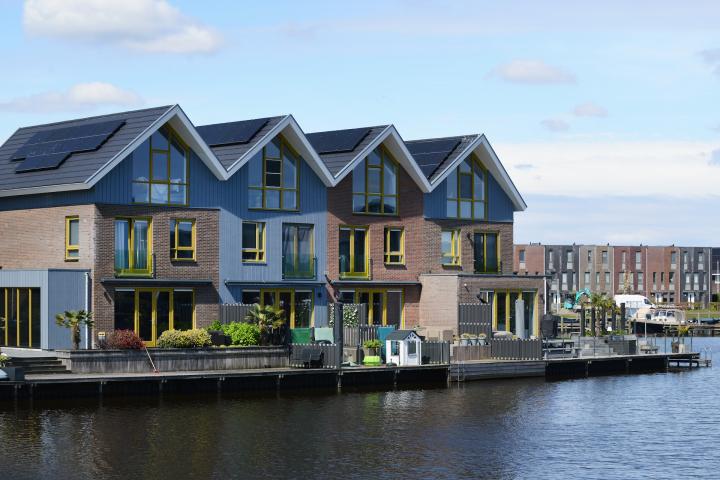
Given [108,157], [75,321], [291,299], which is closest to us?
[75,321]

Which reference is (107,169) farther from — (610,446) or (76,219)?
(610,446)

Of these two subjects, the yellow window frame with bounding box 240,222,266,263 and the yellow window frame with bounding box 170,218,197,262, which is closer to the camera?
the yellow window frame with bounding box 170,218,197,262

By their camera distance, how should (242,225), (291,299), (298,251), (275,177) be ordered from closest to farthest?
(242,225), (275,177), (291,299), (298,251)

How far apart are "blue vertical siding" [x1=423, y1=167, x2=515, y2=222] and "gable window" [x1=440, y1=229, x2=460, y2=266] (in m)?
1.06

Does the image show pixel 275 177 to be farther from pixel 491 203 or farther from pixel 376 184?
pixel 491 203

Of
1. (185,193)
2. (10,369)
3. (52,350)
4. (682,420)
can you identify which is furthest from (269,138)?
(682,420)

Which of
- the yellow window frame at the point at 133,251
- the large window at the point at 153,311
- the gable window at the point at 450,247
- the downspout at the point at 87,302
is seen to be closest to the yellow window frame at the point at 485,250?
the gable window at the point at 450,247

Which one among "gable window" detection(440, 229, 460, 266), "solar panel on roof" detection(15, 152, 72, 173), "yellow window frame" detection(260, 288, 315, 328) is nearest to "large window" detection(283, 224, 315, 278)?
"yellow window frame" detection(260, 288, 315, 328)

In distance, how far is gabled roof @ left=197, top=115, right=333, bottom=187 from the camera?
58.0m

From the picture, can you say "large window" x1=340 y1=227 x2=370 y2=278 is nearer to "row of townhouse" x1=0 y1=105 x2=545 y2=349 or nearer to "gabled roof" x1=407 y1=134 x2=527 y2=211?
"row of townhouse" x1=0 y1=105 x2=545 y2=349

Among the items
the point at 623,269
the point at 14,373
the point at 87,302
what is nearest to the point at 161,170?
the point at 87,302

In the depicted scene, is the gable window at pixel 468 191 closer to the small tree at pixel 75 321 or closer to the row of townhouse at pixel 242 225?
the row of townhouse at pixel 242 225

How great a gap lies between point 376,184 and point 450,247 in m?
5.70

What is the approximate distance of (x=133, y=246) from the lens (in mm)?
54719
